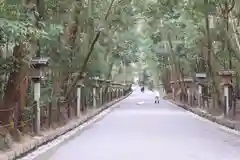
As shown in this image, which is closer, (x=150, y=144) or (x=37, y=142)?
(x=37, y=142)

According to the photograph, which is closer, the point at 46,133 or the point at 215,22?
the point at 46,133

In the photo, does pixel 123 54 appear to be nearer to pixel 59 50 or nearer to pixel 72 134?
pixel 59 50

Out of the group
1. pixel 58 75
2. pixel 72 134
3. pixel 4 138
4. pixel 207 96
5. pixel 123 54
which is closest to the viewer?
pixel 4 138

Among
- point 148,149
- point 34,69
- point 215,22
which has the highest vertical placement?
point 215,22

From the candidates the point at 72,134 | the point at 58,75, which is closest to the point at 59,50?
the point at 58,75

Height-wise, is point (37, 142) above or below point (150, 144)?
above

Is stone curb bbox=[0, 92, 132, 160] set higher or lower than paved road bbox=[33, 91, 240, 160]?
higher

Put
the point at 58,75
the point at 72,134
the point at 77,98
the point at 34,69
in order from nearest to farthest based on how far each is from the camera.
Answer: the point at 34,69, the point at 72,134, the point at 58,75, the point at 77,98

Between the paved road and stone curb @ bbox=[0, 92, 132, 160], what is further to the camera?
the paved road

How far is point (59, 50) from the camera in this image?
1032 inches

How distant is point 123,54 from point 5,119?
42071 mm

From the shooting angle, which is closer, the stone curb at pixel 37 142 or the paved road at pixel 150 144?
the stone curb at pixel 37 142

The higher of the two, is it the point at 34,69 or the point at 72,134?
the point at 34,69

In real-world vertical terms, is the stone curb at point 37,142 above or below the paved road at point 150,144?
above
